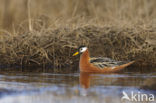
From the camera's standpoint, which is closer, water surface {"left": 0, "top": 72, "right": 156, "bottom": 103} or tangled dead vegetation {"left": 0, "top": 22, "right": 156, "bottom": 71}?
water surface {"left": 0, "top": 72, "right": 156, "bottom": 103}

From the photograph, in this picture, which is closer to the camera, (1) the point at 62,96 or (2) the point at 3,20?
(1) the point at 62,96

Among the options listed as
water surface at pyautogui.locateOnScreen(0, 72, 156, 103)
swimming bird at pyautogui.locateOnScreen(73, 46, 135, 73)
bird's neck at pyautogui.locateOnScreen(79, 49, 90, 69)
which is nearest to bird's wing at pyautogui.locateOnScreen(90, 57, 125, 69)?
swimming bird at pyautogui.locateOnScreen(73, 46, 135, 73)

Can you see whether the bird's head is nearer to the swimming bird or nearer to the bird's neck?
the bird's neck

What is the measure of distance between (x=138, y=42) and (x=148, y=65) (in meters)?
0.81

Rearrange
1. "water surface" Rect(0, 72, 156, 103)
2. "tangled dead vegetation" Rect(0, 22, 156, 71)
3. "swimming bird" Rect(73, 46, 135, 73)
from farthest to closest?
"tangled dead vegetation" Rect(0, 22, 156, 71) < "swimming bird" Rect(73, 46, 135, 73) < "water surface" Rect(0, 72, 156, 103)

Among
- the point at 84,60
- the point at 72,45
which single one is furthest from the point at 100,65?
the point at 72,45

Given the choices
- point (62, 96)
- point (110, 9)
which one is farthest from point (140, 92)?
point (110, 9)

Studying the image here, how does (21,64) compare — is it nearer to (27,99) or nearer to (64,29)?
(64,29)

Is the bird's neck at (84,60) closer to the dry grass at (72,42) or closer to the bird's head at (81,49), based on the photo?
the bird's head at (81,49)

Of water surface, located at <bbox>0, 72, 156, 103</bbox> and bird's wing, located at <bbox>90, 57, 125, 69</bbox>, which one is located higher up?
bird's wing, located at <bbox>90, 57, 125, 69</bbox>

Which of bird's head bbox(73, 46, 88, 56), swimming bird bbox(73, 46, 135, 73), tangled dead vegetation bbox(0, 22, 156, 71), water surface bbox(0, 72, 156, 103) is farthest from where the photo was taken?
tangled dead vegetation bbox(0, 22, 156, 71)

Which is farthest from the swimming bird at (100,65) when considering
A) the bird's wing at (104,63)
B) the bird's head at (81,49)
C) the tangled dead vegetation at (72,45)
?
the tangled dead vegetation at (72,45)

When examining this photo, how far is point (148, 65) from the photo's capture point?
11195mm

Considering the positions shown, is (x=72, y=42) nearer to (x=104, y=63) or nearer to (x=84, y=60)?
(x=84, y=60)
